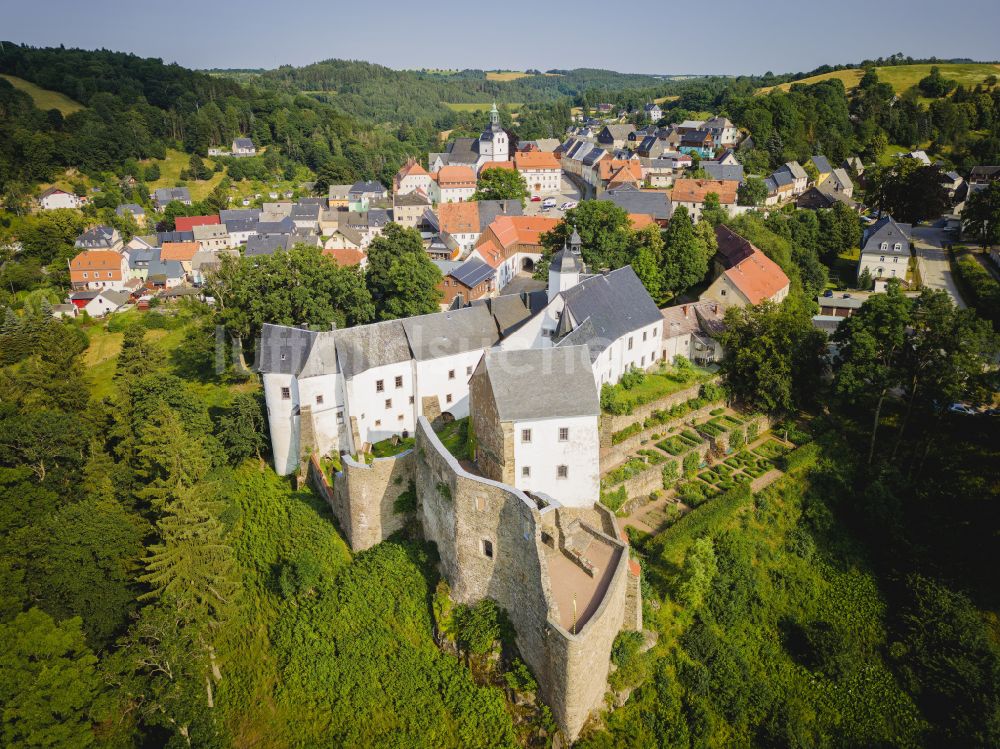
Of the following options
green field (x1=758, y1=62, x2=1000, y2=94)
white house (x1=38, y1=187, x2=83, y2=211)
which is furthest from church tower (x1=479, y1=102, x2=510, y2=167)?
white house (x1=38, y1=187, x2=83, y2=211)

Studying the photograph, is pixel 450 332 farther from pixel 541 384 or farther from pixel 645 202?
pixel 645 202

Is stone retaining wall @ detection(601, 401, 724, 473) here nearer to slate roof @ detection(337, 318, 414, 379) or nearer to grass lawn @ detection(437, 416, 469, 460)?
grass lawn @ detection(437, 416, 469, 460)

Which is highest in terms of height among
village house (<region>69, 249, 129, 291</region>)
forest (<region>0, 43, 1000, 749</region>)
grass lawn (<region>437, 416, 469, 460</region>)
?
village house (<region>69, 249, 129, 291</region>)

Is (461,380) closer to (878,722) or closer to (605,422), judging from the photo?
(605,422)

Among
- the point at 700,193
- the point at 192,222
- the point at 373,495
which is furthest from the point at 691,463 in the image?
the point at 192,222

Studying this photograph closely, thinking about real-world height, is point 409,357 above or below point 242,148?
below

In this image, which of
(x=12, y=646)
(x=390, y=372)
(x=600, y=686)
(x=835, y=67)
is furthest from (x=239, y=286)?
(x=835, y=67)
